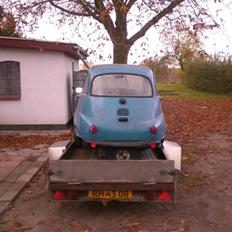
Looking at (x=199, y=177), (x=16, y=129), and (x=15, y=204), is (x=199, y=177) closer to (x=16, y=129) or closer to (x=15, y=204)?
(x=15, y=204)

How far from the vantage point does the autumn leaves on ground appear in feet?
41.4

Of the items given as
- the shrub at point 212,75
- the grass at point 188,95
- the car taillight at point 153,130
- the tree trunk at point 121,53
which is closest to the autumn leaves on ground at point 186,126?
the tree trunk at point 121,53

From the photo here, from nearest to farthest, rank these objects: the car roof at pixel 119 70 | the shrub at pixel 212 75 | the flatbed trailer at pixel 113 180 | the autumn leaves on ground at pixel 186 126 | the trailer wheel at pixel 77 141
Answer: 1. the flatbed trailer at pixel 113 180
2. the trailer wheel at pixel 77 141
3. the car roof at pixel 119 70
4. the autumn leaves on ground at pixel 186 126
5. the shrub at pixel 212 75

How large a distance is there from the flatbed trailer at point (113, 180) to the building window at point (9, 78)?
896cm

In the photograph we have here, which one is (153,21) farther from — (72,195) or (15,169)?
(72,195)

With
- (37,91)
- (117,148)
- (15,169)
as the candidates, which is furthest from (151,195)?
(37,91)

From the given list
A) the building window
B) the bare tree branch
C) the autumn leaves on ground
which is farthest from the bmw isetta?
the bare tree branch

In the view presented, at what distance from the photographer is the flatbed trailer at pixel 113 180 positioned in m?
5.98

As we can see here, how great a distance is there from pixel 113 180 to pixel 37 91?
915 cm

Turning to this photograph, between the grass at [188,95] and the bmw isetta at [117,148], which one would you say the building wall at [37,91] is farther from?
the grass at [188,95]

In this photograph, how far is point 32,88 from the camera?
14.6 metres

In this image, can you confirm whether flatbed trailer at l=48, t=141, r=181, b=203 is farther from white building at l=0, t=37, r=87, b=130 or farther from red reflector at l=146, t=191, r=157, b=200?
white building at l=0, t=37, r=87, b=130

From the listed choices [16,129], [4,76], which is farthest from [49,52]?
[16,129]

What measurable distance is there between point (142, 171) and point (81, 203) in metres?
1.47
